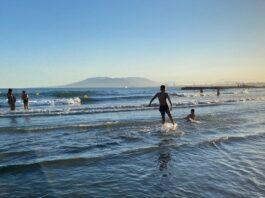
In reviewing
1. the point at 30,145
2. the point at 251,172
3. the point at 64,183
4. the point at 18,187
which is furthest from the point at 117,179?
the point at 30,145

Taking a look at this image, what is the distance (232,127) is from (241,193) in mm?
10167

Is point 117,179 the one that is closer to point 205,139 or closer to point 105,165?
point 105,165

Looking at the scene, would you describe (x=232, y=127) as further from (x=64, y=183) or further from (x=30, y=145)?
(x=64, y=183)

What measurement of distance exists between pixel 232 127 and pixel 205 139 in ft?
13.3

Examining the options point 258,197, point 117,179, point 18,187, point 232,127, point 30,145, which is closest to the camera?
point 258,197

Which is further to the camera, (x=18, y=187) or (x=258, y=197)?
(x=18, y=187)

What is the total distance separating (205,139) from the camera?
13398 mm

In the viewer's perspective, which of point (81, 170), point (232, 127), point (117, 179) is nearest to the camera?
point (117, 179)

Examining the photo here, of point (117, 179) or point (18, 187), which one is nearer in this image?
point (18, 187)

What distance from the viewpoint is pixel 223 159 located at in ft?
32.9

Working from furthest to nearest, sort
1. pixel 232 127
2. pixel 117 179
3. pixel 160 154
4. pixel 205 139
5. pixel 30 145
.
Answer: pixel 232 127
pixel 205 139
pixel 30 145
pixel 160 154
pixel 117 179

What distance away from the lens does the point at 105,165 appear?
30.9ft

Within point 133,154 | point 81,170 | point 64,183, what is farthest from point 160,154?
point 64,183

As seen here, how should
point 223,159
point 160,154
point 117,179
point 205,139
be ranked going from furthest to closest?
1. point 205,139
2. point 160,154
3. point 223,159
4. point 117,179
